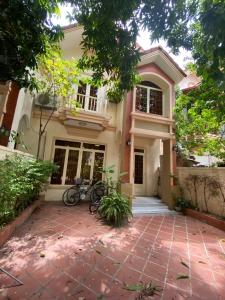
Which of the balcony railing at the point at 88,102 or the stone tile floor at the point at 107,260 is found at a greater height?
the balcony railing at the point at 88,102

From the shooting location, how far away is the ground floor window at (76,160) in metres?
8.58

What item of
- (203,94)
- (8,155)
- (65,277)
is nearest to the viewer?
(65,277)

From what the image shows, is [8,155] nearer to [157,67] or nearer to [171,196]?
[171,196]

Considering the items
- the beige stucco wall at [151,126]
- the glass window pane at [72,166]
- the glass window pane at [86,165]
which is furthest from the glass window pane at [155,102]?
the glass window pane at [72,166]

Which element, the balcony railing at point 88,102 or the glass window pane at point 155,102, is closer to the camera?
the balcony railing at point 88,102

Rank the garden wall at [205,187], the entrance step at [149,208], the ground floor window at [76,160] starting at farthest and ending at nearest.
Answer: the ground floor window at [76,160] → the entrance step at [149,208] → the garden wall at [205,187]

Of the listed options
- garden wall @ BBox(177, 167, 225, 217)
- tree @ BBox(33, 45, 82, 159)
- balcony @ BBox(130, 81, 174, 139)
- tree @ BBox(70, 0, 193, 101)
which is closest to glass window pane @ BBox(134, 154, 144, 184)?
balcony @ BBox(130, 81, 174, 139)

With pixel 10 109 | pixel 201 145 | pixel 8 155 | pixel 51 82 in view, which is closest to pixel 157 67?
pixel 201 145

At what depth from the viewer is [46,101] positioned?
25.4 ft

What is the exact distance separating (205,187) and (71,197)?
5.83 meters

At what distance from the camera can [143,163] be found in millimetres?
9930

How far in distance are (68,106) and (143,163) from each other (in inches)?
205

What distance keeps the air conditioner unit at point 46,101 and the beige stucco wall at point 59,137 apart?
0.85m

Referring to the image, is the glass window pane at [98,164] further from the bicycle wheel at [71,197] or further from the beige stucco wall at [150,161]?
the beige stucco wall at [150,161]
